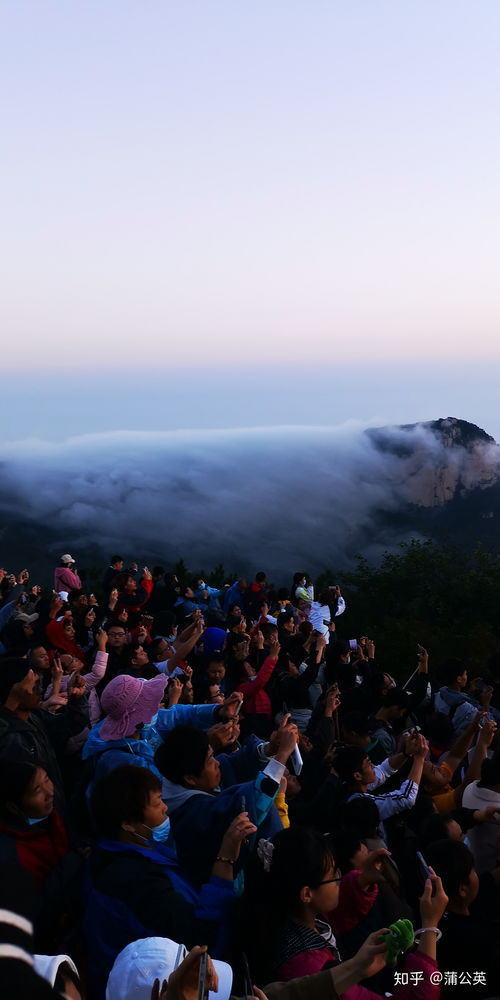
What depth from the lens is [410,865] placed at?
14.7ft

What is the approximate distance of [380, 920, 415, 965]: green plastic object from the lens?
2.74 metres

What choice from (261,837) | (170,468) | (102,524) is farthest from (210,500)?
(261,837)

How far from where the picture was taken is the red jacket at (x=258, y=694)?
7328mm

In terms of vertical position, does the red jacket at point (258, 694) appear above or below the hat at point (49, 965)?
below

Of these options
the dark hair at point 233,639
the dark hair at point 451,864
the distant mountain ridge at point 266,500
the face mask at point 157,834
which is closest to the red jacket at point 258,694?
the dark hair at point 233,639

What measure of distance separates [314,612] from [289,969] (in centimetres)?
997

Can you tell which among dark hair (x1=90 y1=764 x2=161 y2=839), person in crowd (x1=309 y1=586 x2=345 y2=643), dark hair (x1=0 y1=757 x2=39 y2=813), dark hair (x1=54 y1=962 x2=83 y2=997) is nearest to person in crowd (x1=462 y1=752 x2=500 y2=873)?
dark hair (x1=90 y1=764 x2=161 y2=839)

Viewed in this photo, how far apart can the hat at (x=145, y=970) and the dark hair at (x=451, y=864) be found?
1.50 m

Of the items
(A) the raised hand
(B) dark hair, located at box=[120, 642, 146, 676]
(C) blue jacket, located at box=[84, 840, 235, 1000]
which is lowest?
(B) dark hair, located at box=[120, 642, 146, 676]

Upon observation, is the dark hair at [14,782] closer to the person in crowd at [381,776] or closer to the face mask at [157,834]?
the face mask at [157,834]

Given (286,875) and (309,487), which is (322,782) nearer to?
(286,875)

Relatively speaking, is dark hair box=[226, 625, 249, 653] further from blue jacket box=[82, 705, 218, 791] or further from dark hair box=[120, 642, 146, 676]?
→ blue jacket box=[82, 705, 218, 791]

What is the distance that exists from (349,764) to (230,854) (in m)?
2.16

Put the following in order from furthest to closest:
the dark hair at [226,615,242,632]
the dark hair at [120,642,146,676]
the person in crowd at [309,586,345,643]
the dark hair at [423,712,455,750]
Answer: the person in crowd at [309,586,345,643], the dark hair at [226,615,242,632], the dark hair at [120,642,146,676], the dark hair at [423,712,455,750]
